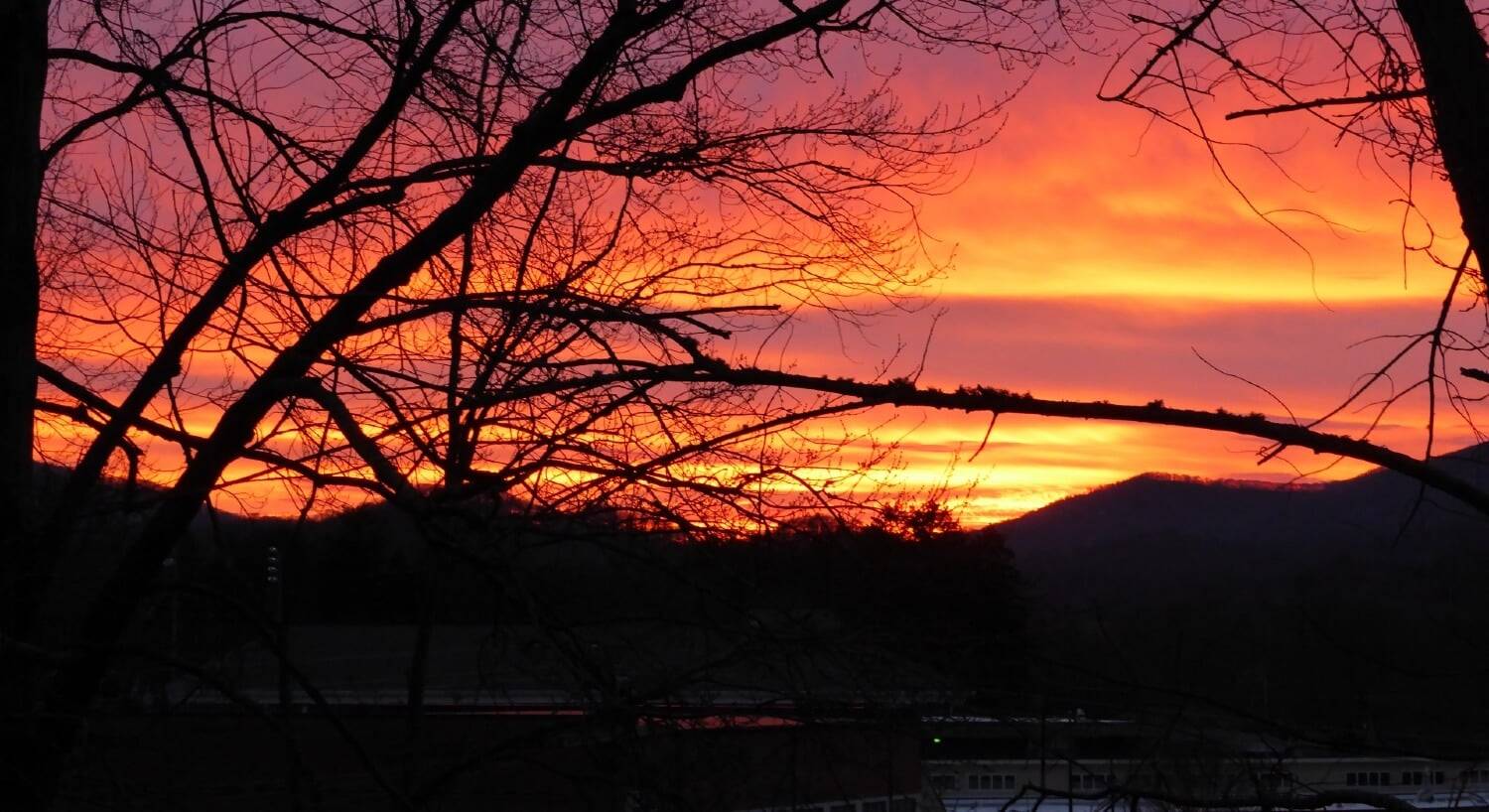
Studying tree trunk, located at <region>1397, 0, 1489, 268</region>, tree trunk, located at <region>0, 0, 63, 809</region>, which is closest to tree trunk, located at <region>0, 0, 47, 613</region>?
tree trunk, located at <region>0, 0, 63, 809</region>

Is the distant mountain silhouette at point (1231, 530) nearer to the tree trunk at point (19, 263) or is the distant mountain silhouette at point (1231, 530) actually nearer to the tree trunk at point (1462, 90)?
the tree trunk at point (1462, 90)

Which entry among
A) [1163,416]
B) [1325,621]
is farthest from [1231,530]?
[1163,416]

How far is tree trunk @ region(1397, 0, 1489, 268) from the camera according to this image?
329 cm

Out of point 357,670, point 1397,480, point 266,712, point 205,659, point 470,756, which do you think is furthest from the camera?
point 357,670

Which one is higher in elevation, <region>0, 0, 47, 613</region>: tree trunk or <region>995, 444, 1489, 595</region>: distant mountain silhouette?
<region>0, 0, 47, 613</region>: tree trunk

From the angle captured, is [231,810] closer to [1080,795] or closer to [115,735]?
[115,735]

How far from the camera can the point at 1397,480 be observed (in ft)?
11.8

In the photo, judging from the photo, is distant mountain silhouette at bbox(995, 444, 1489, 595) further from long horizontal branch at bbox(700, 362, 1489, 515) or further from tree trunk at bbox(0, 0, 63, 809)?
tree trunk at bbox(0, 0, 63, 809)

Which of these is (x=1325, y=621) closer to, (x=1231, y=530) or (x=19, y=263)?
(x=1231, y=530)

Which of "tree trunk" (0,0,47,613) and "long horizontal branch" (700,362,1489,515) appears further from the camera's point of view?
"tree trunk" (0,0,47,613)

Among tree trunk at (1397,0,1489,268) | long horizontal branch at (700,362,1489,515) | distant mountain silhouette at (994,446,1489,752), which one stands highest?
tree trunk at (1397,0,1489,268)

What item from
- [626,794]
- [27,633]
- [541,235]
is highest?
[541,235]

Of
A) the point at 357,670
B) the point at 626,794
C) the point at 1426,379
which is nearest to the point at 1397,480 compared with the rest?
the point at 1426,379

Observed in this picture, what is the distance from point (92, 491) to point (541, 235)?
220 cm
